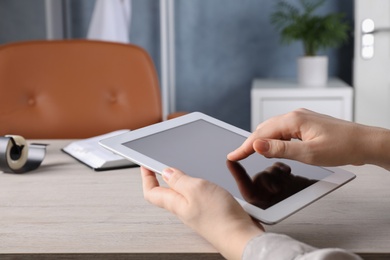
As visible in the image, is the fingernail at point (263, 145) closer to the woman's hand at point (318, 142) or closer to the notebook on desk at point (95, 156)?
the woman's hand at point (318, 142)

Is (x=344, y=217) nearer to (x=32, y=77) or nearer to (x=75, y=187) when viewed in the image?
(x=75, y=187)

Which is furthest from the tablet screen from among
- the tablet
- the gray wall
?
the gray wall

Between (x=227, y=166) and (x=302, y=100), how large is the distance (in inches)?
74.7

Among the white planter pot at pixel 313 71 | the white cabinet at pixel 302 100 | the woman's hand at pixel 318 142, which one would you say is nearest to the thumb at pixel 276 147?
the woman's hand at pixel 318 142

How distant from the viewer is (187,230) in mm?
775

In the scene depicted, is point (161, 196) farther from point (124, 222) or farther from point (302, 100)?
point (302, 100)

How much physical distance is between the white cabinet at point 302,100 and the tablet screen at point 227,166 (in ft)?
5.78

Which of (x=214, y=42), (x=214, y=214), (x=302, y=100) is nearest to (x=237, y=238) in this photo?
(x=214, y=214)

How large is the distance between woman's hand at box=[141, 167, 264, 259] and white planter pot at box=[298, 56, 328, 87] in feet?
7.00

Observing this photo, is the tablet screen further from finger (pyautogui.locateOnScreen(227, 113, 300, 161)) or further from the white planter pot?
the white planter pot

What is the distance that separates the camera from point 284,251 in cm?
62

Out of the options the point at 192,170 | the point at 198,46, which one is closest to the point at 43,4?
the point at 198,46

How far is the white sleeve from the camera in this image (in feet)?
1.92

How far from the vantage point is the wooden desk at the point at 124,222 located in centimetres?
71
